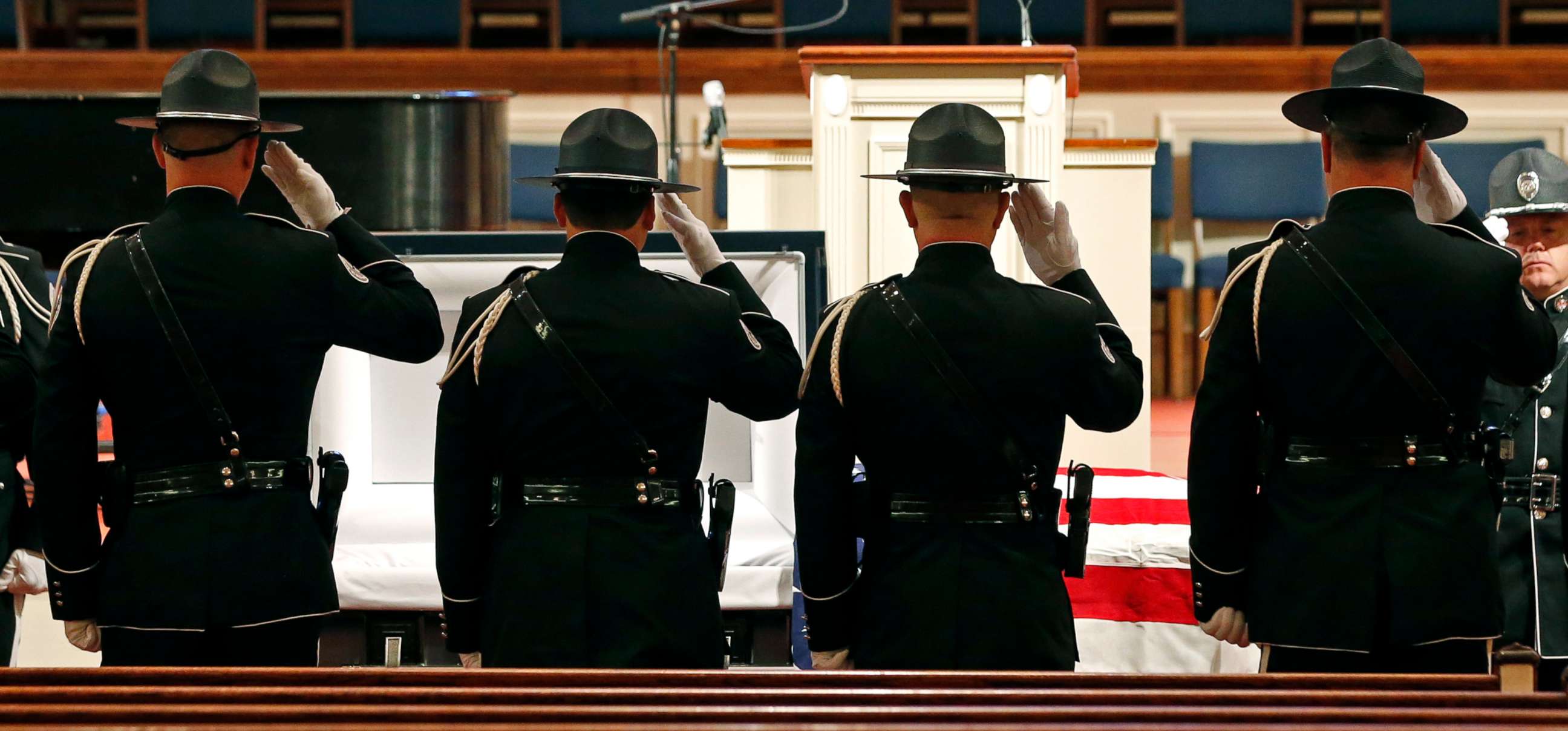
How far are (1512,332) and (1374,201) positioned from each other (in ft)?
0.84

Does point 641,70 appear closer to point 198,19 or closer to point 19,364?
point 198,19

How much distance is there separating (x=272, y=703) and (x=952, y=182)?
1148 mm

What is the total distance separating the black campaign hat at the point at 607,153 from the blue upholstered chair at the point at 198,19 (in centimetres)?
591

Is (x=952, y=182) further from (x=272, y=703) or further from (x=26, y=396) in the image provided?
(x=26, y=396)

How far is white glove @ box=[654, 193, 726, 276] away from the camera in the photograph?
87.5 inches

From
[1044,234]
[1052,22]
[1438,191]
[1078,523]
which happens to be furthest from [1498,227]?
[1052,22]

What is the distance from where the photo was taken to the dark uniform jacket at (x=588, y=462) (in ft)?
6.65

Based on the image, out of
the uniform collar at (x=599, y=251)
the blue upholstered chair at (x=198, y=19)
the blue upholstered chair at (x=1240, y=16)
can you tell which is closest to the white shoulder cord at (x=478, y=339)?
the uniform collar at (x=599, y=251)

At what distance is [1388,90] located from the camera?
199 centimetres

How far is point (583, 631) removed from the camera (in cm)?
203

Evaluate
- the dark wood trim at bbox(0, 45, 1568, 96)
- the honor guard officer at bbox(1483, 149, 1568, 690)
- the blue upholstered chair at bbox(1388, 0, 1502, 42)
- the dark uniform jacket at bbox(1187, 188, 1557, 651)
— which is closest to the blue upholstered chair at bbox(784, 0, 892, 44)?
the dark wood trim at bbox(0, 45, 1568, 96)

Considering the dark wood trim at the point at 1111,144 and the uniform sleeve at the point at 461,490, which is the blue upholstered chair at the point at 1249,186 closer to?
the dark wood trim at the point at 1111,144

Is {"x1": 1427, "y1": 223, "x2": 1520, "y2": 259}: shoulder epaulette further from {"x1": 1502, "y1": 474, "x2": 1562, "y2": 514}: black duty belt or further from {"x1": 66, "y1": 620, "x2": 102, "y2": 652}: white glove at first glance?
{"x1": 66, "y1": 620, "x2": 102, "y2": 652}: white glove

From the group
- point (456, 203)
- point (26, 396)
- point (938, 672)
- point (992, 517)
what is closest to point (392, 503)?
point (26, 396)
